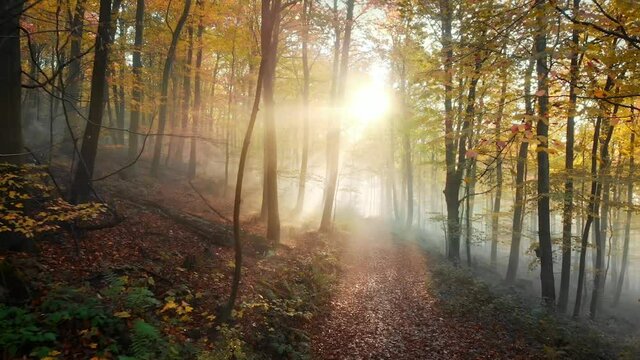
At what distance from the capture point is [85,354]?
4.88m

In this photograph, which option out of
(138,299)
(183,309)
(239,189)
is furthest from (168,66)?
(138,299)

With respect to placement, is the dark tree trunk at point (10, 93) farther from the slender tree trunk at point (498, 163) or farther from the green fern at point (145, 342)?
the slender tree trunk at point (498, 163)

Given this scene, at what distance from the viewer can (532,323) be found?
938cm

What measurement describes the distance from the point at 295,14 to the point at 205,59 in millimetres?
15542

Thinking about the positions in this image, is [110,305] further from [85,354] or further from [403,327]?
[403,327]

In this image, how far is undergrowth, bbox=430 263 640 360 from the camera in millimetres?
8414

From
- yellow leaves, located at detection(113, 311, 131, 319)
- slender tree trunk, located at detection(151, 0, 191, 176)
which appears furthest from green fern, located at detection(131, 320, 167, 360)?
slender tree trunk, located at detection(151, 0, 191, 176)

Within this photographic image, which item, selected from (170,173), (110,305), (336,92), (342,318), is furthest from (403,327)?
(170,173)

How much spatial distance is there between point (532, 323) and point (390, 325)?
3605 millimetres

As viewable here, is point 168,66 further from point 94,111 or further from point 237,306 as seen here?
point 237,306

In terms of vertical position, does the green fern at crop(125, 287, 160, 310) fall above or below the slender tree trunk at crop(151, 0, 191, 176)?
below

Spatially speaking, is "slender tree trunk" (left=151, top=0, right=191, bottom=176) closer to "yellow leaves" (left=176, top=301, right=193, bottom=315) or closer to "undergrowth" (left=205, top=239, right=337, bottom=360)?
"undergrowth" (left=205, top=239, right=337, bottom=360)

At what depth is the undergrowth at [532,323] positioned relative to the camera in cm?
841

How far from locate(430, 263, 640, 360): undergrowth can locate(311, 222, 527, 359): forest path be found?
0.63 metres
